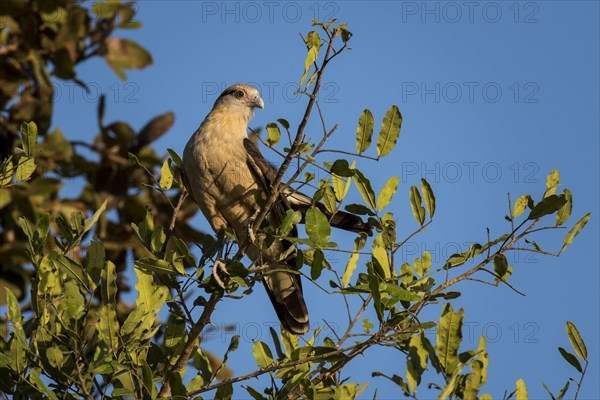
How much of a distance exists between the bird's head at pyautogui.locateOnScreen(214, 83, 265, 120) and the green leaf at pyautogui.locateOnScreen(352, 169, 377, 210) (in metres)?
2.75

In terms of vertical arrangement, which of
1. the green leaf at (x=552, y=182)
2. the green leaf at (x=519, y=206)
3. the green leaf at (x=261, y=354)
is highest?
the green leaf at (x=552, y=182)

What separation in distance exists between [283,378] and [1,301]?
5.64 feet

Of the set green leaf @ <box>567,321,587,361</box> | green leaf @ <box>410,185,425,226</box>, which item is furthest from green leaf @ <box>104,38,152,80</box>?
green leaf @ <box>567,321,587,361</box>

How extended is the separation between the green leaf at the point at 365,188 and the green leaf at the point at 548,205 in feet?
1.91

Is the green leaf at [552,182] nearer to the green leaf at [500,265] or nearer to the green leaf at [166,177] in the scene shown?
the green leaf at [500,265]

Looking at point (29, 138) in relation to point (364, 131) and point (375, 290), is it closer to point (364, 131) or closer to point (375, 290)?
point (364, 131)

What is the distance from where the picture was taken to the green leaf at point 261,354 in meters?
3.54

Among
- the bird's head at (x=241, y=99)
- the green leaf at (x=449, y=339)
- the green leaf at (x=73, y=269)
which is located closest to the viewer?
the green leaf at (x=449, y=339)

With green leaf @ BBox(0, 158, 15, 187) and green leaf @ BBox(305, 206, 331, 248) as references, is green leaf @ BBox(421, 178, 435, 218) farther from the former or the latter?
green leaf @ BBox(0, 158, 15, 187)

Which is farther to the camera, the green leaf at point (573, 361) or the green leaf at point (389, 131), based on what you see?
the green leaf at point (389, 131)

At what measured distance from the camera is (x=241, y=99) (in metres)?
6.09

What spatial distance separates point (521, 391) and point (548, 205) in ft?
2.18

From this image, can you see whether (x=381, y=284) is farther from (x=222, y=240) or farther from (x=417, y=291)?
(x=222, y=240)

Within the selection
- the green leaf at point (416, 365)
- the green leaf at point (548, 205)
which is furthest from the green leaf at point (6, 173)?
the green leaf at point (548, 205)
